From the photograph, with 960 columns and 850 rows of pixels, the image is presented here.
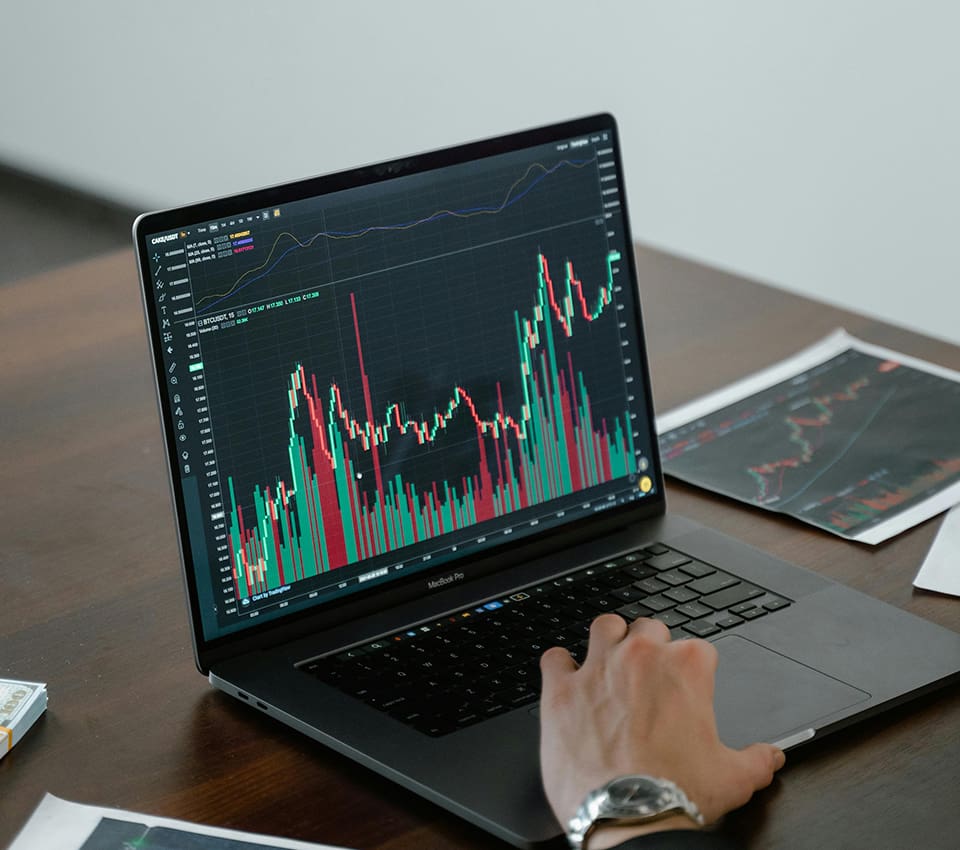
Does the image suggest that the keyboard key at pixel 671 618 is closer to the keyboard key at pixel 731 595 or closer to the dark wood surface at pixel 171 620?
the keyboard key at pixel 731 595

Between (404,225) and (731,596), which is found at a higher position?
(404,225)

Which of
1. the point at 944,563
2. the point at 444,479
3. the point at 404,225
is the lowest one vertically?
the point at 944,563

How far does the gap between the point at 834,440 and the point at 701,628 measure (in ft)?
1.28

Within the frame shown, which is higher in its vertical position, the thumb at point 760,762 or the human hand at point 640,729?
the human hand at point 640,729

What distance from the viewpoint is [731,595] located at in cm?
115

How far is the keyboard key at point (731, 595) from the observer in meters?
1.14

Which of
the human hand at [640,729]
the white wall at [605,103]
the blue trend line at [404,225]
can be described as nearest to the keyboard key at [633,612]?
the human hand at [640,729]

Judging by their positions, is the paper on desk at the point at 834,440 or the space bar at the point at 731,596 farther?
the paper on desk at the point at 834,440

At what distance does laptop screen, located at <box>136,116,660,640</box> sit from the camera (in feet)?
3.50

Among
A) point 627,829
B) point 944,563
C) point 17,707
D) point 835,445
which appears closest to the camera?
point 627,829

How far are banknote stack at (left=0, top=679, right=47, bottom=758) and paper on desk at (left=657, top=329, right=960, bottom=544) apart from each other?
613 millimetres

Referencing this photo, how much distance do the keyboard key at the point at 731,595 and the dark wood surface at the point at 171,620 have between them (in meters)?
0.09

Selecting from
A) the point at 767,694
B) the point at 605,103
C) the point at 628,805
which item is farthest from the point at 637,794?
the point at 605,103

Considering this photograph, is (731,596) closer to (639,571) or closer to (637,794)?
(639,571)
